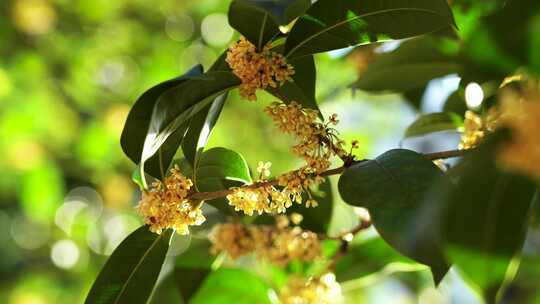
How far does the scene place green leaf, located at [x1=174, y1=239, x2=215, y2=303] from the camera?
1313 mm

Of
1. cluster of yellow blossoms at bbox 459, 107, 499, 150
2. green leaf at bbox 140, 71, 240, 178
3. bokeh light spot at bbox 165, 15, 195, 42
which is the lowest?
cluster of yellow blossoms at bbox 459, 107, 499, 150

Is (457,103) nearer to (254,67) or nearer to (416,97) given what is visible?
(416,97)

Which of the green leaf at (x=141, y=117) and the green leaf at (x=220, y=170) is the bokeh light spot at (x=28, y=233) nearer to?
the green leaf at (x=220, y=170)

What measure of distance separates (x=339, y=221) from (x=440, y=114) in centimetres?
38

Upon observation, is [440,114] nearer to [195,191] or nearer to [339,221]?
[339,221]

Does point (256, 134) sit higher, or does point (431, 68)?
point (256, 134)

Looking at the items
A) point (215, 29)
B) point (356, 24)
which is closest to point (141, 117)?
point (356, 24)

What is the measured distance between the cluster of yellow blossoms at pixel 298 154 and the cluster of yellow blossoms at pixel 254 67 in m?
0.04

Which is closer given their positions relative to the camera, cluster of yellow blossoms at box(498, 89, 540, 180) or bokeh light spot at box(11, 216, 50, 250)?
cluster of yellow blossoms at box(498, 89, 540, 180)

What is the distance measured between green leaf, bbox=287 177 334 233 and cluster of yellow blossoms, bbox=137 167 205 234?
364 mm

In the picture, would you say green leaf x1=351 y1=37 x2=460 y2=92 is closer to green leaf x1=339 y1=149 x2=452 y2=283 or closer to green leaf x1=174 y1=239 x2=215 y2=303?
green leaf x1=174 y1=239 x2=215 y2=303

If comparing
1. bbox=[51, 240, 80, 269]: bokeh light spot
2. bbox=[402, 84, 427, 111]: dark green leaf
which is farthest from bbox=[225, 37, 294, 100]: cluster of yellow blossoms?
bbox=[51, 240, 80, 269]: bokeh light spot

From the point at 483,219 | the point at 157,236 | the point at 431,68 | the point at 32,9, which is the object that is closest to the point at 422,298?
the point at 431,68

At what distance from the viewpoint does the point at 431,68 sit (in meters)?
1.40
